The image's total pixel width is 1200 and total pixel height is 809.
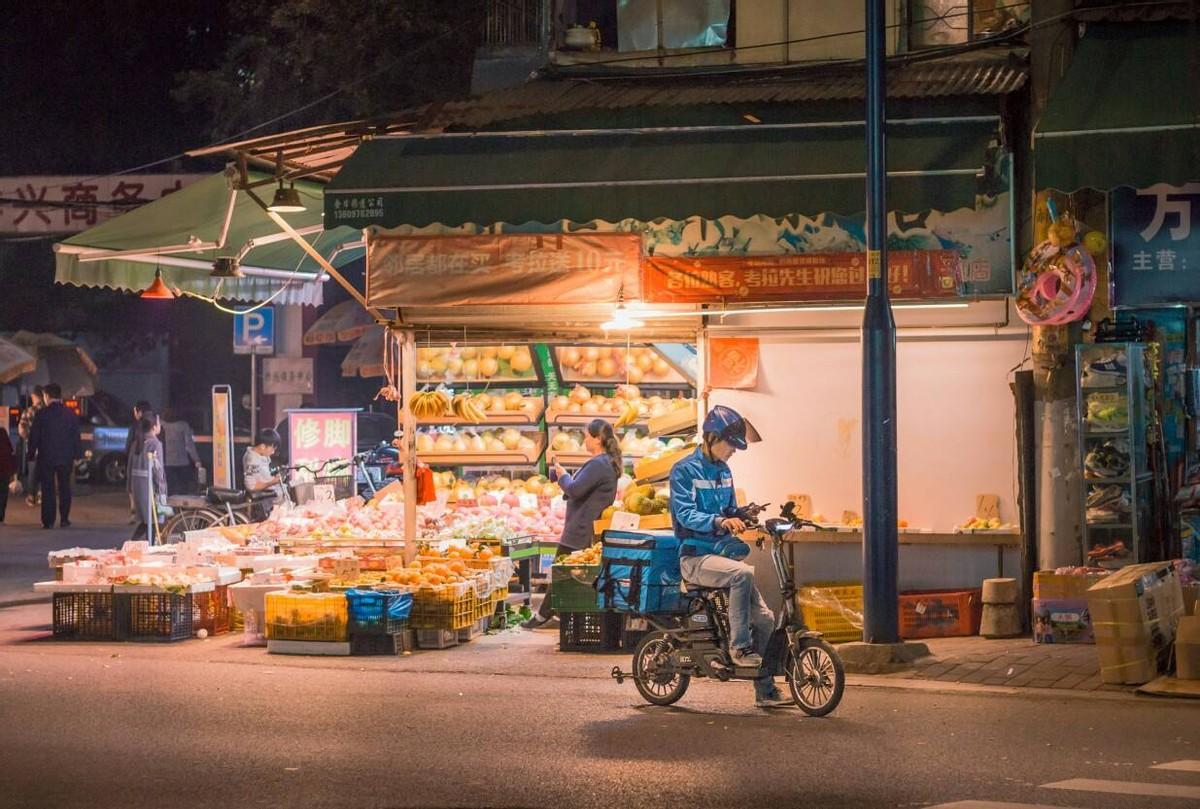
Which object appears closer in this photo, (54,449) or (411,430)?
(411,430)

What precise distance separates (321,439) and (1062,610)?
38.3ft

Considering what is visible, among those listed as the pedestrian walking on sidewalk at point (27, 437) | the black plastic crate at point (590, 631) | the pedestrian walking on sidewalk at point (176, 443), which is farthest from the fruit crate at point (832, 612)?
the pedestrian walking on sidewalk at point (27, 437)

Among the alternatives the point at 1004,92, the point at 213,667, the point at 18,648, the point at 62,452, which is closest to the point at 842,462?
the point at 1004,92

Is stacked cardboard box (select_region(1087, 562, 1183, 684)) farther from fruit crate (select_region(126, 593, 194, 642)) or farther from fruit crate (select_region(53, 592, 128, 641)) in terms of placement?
fruit crate (select_region(53, 592, 128, 641))

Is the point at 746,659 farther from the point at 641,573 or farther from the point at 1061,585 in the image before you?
the point at 1061,585

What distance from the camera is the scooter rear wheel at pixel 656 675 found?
10805mm

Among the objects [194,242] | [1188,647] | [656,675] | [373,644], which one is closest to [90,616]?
[373,644]

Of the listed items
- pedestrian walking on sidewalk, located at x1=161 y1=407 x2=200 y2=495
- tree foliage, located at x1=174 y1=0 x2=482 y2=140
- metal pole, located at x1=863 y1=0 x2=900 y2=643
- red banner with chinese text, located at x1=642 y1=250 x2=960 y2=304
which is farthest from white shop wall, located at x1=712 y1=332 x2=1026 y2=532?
tree foliage, located at x1=174 y1=0 x2=482 y2=140

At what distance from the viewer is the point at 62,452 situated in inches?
1046

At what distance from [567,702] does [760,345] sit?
5070 millimetres

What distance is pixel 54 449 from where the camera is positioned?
26.4 metres

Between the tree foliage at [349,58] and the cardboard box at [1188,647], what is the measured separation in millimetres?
21730

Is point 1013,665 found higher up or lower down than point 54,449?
lower down

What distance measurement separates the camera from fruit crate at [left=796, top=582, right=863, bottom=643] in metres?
13.7
